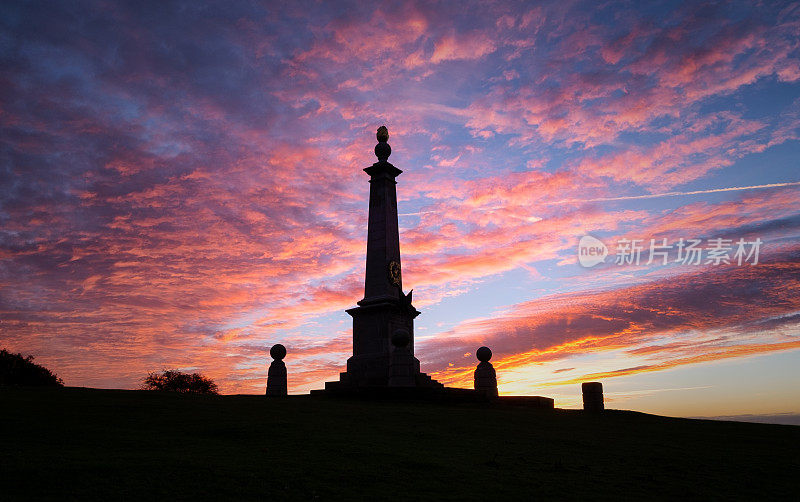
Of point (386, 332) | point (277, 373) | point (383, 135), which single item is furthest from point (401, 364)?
point (383, 135)

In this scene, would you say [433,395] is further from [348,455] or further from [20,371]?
[20,371]

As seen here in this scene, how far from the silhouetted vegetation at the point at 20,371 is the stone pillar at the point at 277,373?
21.7 meters

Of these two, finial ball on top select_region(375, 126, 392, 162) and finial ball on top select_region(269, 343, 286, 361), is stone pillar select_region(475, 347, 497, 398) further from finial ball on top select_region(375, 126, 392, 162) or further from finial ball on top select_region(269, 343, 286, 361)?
finial ball on top select_region(375, 126, 392, 162)

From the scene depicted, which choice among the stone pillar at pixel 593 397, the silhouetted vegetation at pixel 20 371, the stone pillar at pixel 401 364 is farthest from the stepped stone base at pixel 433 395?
the silhouetted vegetation at pixel 20 371

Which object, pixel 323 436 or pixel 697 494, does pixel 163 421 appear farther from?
pixel 697 494

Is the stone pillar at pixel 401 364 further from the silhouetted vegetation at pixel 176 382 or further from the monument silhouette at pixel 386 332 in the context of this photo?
the silhouetted vegetation at pixel 176 382

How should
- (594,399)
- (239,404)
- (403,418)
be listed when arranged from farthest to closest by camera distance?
(594,399) < (239,404) < (403,418)

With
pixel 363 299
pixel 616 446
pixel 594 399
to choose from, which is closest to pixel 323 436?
pixel 616 446

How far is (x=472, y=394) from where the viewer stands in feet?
70.5

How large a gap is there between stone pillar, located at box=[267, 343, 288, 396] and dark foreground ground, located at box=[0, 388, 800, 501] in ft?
26.2

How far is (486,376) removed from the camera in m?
23.8

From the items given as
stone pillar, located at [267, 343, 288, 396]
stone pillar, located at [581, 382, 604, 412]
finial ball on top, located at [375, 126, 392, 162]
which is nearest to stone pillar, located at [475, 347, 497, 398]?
stone pillar, located at [581, 382, 604, 412]

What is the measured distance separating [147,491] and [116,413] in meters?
7.14

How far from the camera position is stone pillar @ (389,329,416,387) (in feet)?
72.0
